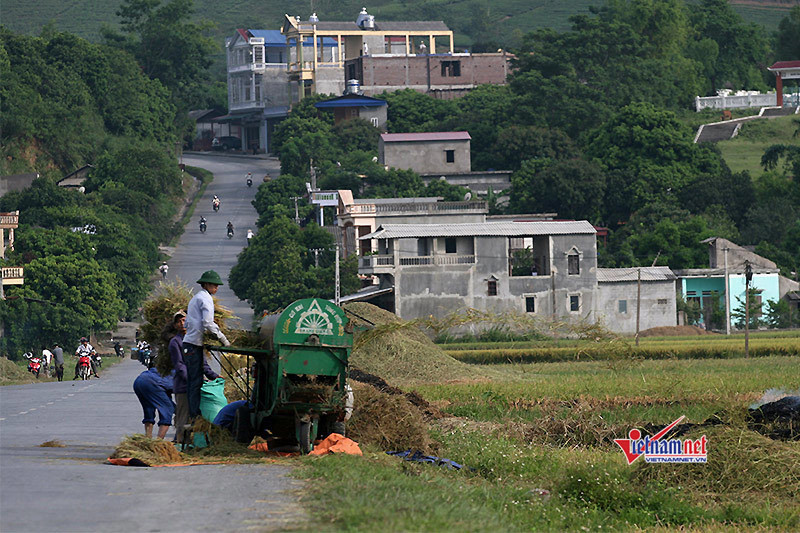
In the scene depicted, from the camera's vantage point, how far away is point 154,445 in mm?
14734

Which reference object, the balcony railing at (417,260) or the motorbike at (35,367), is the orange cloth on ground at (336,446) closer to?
the motorbike at (35,367)

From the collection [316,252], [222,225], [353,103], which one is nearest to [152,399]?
[316,252]

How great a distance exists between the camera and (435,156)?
92750mm

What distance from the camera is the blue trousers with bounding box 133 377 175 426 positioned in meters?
16.9

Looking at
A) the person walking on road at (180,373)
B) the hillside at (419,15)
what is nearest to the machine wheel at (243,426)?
the person walking on road at (180,373)

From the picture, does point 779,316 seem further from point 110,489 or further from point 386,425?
point 110,489

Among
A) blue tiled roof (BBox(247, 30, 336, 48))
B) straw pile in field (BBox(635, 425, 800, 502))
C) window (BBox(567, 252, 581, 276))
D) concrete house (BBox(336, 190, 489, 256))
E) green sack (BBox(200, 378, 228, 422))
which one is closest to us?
straw pile in field (BBox(635, 425, 800, 502))

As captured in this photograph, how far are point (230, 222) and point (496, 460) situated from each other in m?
71.8

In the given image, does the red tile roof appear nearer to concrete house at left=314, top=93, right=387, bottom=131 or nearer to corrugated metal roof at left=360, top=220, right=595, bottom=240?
concrete house at left=314, top=93, right=387, bottom=131

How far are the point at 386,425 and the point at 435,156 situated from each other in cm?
7644

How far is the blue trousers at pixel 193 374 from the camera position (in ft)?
52.0

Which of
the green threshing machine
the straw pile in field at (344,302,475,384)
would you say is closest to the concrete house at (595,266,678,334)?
the straw pile in field at (344,302,475,384)

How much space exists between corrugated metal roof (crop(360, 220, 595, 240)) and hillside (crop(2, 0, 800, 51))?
11144 cm

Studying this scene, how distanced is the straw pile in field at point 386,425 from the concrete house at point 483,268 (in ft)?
155
